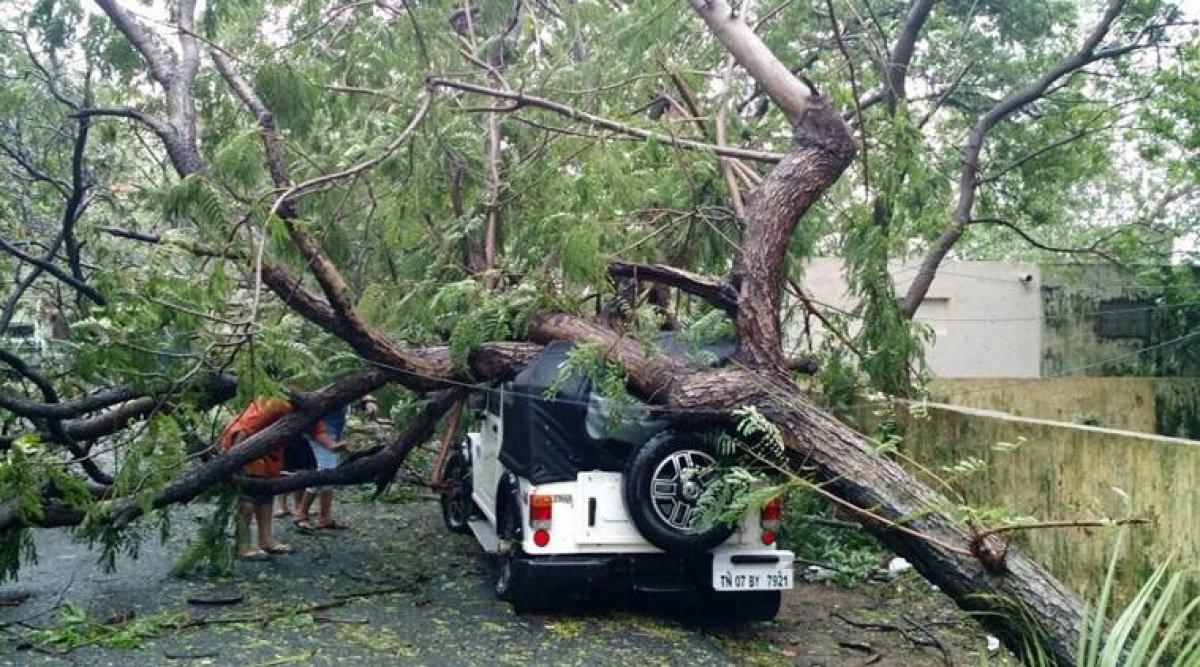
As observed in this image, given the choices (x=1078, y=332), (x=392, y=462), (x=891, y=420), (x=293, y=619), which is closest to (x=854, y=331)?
(x=891, y=420)

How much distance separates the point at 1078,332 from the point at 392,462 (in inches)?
550

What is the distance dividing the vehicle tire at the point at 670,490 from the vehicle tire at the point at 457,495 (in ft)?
8.86

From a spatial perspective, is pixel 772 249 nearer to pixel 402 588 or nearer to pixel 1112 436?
pixel 1112 436

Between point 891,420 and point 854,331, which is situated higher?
point 854,331

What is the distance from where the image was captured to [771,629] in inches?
280

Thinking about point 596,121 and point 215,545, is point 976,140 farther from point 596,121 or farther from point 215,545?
point 215,545

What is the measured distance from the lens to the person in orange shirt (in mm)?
7828

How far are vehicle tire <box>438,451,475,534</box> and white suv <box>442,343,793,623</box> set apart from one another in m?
2.08

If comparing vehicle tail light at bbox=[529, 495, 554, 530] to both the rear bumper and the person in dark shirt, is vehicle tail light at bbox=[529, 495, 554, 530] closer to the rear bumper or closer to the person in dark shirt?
the rear bumper

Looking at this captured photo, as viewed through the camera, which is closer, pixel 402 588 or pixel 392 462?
pixel 402 588

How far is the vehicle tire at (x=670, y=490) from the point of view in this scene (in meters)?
6.40

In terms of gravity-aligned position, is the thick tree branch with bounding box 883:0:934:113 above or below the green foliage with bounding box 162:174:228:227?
above

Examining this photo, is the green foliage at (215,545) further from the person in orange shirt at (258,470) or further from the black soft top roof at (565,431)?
the black soft top roof at (565,431)

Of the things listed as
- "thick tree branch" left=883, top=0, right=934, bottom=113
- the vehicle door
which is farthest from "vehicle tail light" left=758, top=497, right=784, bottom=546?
"thick tree branch" left=883, top=0, right=934, bottom=113
